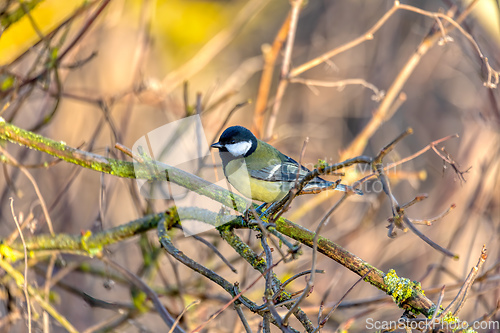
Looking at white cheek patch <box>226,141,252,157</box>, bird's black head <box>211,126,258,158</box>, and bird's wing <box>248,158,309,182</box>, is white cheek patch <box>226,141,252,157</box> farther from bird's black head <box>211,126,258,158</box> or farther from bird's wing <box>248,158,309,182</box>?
bird's wing <box>248,158,309,182</box>

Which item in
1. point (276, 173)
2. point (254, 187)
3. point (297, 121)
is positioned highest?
point (297, 121)

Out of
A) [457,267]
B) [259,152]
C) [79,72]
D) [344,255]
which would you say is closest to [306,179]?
[344,255]

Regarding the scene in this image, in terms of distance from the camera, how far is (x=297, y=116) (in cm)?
691

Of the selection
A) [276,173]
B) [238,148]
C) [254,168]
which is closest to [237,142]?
[238,148]

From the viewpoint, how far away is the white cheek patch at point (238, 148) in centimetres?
320

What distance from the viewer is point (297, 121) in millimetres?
6891

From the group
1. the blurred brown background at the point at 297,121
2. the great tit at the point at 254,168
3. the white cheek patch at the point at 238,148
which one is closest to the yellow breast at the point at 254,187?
the great tit at the point at 254,168

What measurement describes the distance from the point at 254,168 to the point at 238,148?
0.21 meters

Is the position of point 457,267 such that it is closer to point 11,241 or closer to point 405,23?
point 405,23

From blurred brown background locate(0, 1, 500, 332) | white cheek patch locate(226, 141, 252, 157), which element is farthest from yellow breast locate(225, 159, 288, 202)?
blurred brown background locate(0, 1, 500, 332)

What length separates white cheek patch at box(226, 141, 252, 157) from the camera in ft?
10.5

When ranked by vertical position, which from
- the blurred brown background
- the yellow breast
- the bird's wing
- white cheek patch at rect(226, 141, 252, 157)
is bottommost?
the yellow breast

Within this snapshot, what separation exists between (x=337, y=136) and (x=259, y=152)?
371cm

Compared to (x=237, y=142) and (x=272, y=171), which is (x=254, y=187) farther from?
(x=237, y=142)
